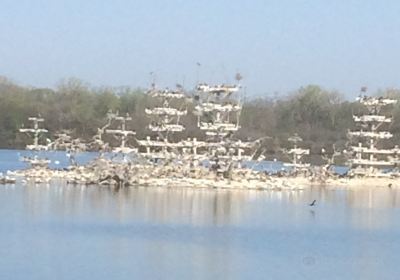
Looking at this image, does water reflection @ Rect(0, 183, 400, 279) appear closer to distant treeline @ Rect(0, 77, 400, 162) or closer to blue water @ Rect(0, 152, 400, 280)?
blue water @ Rect(0, 152, 400, 280)

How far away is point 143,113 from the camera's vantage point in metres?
72.7

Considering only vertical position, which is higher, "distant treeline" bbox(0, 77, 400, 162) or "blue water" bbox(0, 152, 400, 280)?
"distant treeline" bbox(0, 77, 400, 162)

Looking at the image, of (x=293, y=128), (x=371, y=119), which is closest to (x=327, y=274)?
(x=371, y=119)

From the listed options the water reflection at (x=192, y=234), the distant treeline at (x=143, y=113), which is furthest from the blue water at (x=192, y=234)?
the distant treeline at (x=143, y=113)

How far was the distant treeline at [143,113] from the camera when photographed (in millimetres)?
72500

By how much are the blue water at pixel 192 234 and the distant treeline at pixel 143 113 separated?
27878mm

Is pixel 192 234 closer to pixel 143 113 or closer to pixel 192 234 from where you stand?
pixel 192 234

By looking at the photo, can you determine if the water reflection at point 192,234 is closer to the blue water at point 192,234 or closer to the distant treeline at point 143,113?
the blue water at point 192,234

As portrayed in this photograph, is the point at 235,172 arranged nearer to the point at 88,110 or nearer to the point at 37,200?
the point at 37,200

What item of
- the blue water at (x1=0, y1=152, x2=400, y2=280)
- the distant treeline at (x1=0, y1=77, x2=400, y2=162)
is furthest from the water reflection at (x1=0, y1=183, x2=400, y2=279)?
the distant treeline at (x1=0, y1=77, x2=400, y2=162)

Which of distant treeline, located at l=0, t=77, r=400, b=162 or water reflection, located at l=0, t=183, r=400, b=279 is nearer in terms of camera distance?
water reflection, located at l=0, t=183, r=400, b=279

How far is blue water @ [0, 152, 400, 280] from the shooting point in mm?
20656

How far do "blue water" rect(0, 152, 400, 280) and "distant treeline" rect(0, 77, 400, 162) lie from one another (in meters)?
27.9

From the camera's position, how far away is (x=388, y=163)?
50344 mm
